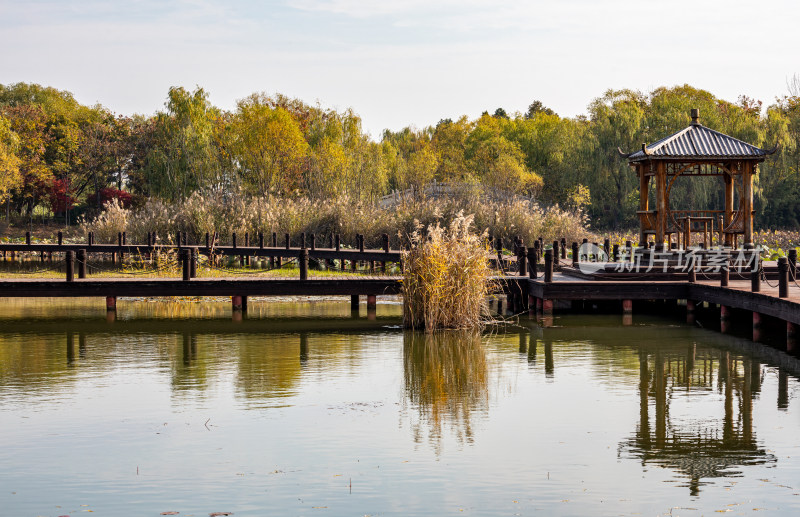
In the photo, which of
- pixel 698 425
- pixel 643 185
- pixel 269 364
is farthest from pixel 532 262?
pixel 698 425

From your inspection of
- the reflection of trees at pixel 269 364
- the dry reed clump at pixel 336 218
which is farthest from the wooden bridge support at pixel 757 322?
the dry reed clump at pixel 336 218

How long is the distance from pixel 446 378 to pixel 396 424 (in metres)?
3.28

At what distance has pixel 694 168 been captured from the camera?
23.6m

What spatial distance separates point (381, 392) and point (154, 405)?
2927 millimetres

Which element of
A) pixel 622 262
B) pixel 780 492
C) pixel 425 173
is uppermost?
pixel 425 173

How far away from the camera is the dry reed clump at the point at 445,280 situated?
19.1 meters

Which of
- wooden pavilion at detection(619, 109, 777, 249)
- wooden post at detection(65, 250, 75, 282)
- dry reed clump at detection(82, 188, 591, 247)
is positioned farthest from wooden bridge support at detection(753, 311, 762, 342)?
dry reed clump at detection(82, 188, 591, 247)

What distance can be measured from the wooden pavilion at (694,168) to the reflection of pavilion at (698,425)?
761 cm

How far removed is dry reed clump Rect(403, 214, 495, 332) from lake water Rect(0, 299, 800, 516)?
2.08ft

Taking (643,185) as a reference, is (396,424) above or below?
below

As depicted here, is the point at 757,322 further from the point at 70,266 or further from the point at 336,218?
the point at 336,218

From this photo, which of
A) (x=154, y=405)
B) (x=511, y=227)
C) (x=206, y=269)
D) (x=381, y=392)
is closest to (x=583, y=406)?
(x=381, y=392)

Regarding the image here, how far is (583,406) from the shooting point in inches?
497

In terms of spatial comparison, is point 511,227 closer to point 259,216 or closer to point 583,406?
point 259,216
